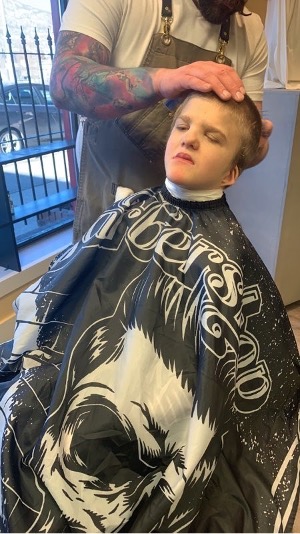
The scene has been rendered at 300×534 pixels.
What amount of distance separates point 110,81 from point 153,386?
0.64 meters

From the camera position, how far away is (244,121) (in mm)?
913

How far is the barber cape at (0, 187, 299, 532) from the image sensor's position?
0.77 m

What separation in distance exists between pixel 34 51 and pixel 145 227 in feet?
4.31

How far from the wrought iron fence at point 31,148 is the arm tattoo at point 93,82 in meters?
0.74

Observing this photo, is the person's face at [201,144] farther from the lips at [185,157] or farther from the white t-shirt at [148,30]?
the white t-shirt at [148,30]

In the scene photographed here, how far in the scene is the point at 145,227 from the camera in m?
0.98

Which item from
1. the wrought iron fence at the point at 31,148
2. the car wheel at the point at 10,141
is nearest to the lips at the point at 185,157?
the wrought iron fence at the point at 31,148

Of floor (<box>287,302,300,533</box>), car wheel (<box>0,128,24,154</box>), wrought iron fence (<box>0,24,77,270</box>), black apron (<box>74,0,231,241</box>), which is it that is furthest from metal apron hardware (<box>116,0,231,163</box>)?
floor (<box>287,302,300,533</box>)

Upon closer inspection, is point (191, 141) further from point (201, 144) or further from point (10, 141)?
point (10, 141)

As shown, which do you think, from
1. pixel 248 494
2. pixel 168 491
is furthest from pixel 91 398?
pixel 248 494

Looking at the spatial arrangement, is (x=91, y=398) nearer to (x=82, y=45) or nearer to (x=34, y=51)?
(x=82, y=45)

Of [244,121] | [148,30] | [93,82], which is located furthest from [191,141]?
[148,30]

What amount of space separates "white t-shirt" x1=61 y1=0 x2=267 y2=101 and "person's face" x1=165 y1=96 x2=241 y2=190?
0.98 feet

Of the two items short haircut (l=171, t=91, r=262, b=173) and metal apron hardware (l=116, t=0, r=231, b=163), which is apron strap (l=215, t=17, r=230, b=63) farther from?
short haircut (l=171, t=91, r=262, b=173)
